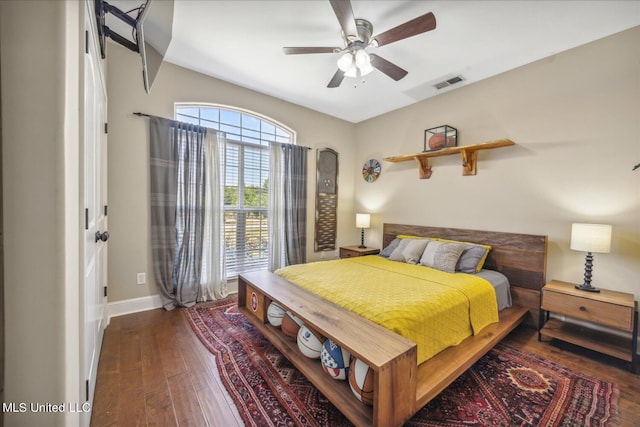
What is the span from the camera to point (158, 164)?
2818 millimetres

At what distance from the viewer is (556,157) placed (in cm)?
260

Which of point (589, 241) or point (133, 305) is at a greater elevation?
point (589, 241)

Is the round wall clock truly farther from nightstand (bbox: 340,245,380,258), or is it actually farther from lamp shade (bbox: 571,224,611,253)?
lamp shade (bbox: 571,224,611,253)

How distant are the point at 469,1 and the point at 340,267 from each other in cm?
257

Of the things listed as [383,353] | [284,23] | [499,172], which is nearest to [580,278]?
[499,172]

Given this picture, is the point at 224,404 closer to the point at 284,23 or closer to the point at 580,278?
the point at 284,23

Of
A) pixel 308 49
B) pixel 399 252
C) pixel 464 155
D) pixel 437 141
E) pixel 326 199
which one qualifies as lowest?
pixel 399 252

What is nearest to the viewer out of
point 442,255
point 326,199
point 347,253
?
point 442,255

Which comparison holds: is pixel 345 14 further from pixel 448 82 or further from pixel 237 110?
pixel 237 110

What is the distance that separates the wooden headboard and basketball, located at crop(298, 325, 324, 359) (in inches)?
91.5

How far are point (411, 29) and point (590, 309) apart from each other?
8.58 ft

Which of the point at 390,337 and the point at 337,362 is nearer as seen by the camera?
the point at 390,337

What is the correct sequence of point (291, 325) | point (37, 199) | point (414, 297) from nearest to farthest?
point (37, 199) → point (414, 297) → point (291, 325)

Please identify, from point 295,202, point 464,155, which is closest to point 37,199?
point 295,202
